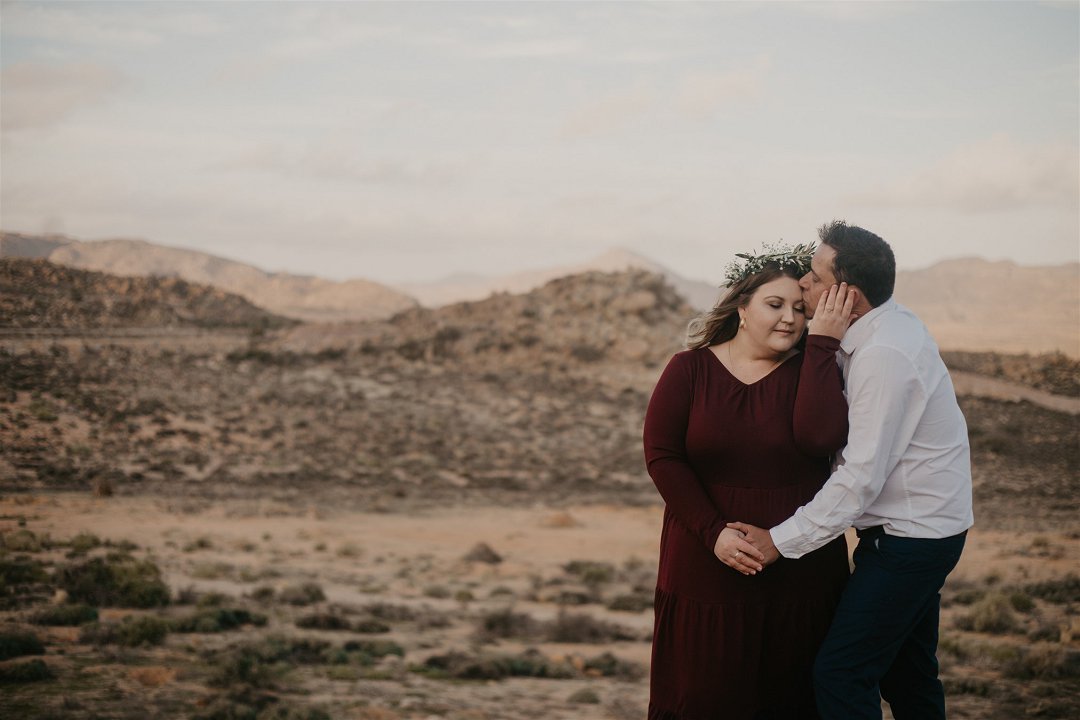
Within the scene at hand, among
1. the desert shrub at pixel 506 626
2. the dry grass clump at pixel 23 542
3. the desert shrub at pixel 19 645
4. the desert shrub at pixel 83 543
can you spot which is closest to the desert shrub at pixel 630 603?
the desert shrub at pixel 506 626

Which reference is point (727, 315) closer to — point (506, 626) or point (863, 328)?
point (863, 328)

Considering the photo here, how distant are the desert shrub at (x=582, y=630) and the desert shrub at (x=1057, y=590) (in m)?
5.72

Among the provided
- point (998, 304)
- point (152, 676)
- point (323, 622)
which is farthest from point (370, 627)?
point (998, 304)

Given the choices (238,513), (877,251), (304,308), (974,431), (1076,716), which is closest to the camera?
(877,251)

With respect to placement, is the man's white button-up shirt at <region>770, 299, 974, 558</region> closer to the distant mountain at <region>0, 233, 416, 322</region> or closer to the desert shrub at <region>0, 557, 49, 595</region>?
the desert shrub at <region>0, 557, 49, 595</region>

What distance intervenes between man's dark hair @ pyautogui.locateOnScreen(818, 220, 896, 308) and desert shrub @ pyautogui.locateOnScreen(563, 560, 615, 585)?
10897 millimetres

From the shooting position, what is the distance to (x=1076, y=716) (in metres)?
6.99

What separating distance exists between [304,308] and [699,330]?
96.4m

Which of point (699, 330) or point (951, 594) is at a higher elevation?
point (699, 330)

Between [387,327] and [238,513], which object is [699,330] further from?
[387,327]

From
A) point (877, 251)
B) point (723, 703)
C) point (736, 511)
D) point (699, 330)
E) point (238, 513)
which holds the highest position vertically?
point (877, 251)

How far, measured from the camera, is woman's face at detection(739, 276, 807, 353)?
3428 mm

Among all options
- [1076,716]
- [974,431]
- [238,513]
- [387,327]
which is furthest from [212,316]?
[1076,716]

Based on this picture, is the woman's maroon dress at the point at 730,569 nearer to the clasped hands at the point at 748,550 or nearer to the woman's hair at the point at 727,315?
the clasped hands at the point at 748,550
